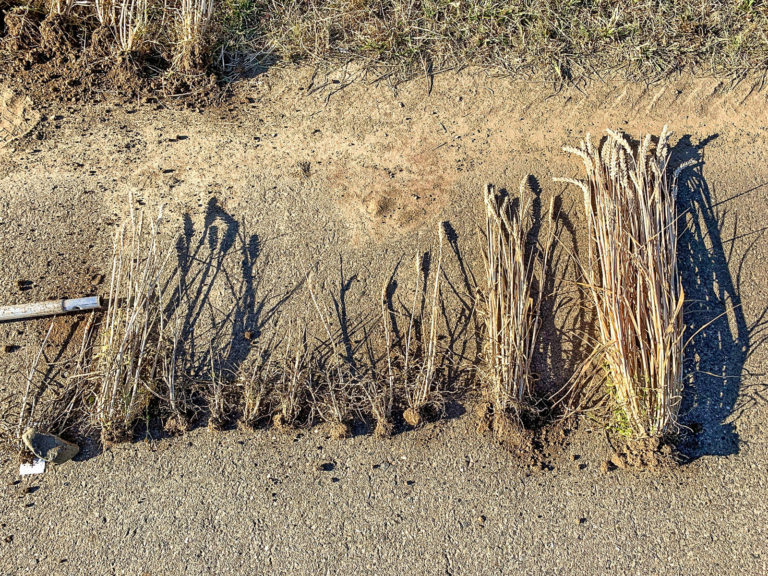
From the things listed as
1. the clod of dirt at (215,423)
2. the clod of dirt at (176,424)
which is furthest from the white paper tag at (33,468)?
the clod of dirt at (215,423)

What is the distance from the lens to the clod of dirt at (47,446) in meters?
2.19

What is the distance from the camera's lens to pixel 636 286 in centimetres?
225

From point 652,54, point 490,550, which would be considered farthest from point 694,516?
point 652,54

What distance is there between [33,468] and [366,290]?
68.5 inches

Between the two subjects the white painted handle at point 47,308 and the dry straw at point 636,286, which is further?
the white painted handle at point 47,308

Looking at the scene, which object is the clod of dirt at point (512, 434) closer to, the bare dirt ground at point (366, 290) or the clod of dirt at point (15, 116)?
the bare dirt ground at point (366, 290)

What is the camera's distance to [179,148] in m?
2.61

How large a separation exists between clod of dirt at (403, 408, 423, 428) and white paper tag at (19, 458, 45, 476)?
66.4 inches

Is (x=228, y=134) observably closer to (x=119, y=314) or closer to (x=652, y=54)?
(x=119, y=314)

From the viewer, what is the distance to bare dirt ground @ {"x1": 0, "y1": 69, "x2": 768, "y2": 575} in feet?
7.32

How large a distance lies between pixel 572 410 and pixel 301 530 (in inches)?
53.2

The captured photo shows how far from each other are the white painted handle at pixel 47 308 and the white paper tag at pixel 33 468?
0.67 meters

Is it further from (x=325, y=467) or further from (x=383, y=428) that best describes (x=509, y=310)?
(x=325, y=467)

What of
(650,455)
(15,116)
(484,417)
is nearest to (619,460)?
(650,455)
